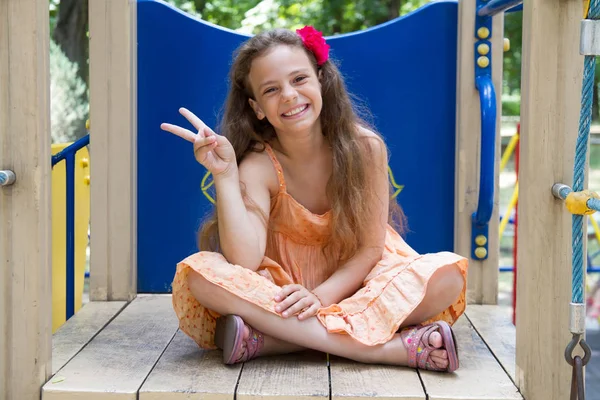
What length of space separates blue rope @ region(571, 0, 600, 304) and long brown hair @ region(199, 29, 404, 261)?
77 centimetres

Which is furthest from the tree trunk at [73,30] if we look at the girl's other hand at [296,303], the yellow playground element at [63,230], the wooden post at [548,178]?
the wooden post at [548,178]

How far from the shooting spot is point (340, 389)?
1890 millimetres

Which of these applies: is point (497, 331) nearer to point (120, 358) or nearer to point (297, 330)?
point (297, 330)

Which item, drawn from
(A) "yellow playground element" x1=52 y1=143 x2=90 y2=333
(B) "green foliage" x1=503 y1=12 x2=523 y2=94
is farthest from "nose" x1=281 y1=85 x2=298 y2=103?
(B) "green foliage" x1=503 y1=12 x2=523 y2=94

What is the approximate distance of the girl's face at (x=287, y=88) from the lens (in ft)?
7.46

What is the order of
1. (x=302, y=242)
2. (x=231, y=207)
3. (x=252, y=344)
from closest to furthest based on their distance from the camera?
(x=252, y=344) → (x=231, y=207) → (x=302, y=242)

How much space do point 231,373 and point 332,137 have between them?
807 mm

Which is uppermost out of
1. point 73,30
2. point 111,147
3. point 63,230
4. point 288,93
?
point 73,30

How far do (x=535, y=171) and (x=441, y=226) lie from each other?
1.24 meters

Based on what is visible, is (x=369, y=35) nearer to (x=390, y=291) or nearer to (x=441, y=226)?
(x=441, y=226)

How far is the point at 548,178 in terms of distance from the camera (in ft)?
6.08

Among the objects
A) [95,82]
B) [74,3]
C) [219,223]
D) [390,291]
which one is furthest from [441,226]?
[74,3]

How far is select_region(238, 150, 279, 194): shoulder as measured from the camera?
7.69 feet

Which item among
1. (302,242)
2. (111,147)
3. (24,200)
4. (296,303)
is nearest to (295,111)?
(302,242)
